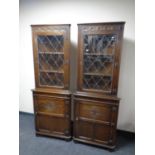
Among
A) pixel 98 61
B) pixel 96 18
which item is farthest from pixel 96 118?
pixel 96 18

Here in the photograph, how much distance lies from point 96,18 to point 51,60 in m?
1.08

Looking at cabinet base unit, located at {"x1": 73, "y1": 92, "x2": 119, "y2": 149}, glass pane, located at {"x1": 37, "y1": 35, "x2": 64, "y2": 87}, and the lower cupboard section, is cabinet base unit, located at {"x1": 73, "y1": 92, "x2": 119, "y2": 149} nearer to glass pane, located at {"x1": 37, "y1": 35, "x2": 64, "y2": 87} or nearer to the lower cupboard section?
the lower cupboard section

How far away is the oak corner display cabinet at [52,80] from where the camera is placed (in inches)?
91.2

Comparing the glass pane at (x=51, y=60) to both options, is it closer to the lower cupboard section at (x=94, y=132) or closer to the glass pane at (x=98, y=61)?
the glass pane at (x=98, y=61)

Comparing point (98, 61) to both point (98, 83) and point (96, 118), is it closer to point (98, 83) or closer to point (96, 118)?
point (98, 83)

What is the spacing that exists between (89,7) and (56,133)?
7.47ft

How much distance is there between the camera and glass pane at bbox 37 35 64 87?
2359 mm

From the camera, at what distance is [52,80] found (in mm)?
2496

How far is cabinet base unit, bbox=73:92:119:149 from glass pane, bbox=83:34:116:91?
0.19 m

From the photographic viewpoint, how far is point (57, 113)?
246 centimetres
